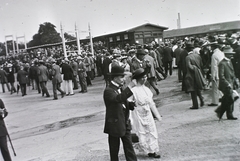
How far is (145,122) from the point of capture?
16.1ft

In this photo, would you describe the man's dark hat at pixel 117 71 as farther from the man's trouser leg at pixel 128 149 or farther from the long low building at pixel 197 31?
the long low building at pixel 197 31

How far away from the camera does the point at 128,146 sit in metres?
4.47

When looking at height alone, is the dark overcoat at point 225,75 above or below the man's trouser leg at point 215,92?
above

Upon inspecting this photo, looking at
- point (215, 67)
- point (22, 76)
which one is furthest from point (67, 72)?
point (215, 67)

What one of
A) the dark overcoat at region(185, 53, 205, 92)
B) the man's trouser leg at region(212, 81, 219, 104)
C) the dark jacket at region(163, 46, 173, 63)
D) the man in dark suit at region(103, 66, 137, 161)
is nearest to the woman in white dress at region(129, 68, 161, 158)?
the man in dark suit at region(103, 66, 137, 161)

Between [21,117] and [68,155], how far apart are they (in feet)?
17.1

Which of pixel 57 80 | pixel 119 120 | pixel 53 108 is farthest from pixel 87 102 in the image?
pixel 119 120

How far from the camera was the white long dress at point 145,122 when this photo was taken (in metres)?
4.90

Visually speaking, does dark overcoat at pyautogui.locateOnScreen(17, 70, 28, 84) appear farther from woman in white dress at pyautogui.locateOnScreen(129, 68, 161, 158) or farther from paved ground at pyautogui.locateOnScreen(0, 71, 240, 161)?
woman in white dress at pyautogui.locateOnScreen(129, 68, 161, 158)

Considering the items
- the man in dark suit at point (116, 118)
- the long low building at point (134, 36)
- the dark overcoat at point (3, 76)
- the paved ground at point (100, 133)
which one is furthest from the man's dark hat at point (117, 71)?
the long low building at point (134, 36)

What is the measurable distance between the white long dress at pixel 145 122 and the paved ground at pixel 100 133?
29 cm

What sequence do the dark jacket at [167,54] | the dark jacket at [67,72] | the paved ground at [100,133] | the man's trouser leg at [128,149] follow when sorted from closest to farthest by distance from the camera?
the man's trouser leg at [128,149], the paved ground at [100,133], the dark jacket at [67,72], the dark jacket at [167,54]

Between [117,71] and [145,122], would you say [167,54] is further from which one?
[117,71]

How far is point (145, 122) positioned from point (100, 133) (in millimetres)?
2228
